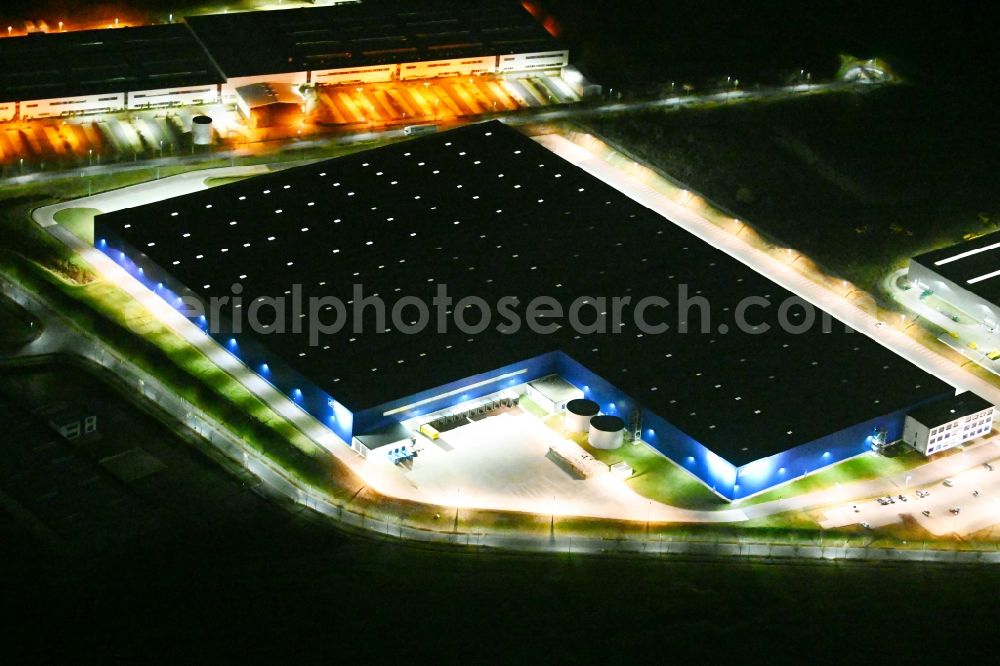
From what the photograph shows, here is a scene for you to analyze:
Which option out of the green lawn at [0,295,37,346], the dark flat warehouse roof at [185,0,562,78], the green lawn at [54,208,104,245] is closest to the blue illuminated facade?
the green lawn at [0,295,37,346]

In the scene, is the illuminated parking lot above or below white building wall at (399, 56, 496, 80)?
below

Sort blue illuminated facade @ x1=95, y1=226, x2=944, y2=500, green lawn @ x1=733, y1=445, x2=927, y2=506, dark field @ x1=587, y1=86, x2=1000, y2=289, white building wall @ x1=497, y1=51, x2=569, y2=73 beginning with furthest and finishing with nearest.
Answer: white building wall @ x1=497, y1=51, x2=569, y2=73
dark field @ x1=587, y1=86, x2=1000, y2=289
green lawn @ x1=733, y1=445, x2=927, y2=506
blue illuminated facade @ x1=95, y1=226, x2=944, y2=500

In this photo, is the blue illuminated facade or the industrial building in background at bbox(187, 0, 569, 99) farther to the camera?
the industrial building in background at bbox(187, 0, 569, 99)

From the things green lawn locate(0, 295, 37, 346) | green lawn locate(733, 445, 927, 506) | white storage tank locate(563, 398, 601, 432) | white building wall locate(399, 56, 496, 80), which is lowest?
green lawn locate(733, 445, 927, 506)

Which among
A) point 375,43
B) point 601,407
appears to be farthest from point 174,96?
point 601,407

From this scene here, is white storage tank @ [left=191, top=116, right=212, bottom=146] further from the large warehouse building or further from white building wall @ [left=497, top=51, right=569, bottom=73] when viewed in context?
white building wall @ [left=497, top=51, right=569, bottom=73]
